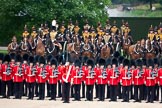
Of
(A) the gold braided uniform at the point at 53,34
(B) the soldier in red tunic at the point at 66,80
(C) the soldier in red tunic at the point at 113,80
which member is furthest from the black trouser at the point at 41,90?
(A) the gold braided uniform at the point at 53,34

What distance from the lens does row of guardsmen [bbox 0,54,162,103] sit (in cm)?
2045

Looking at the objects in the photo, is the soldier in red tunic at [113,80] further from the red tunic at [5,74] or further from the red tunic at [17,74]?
the red tunic at [5,74]

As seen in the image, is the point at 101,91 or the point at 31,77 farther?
the point at 31,77

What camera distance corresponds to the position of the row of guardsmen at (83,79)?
67.1 feet

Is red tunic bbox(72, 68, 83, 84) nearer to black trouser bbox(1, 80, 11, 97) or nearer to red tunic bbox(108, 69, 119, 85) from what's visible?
red tunic bbox(108, 69, 119, 85)

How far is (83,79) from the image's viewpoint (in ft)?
68.1

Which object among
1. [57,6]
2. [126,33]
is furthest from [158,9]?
[126,33]

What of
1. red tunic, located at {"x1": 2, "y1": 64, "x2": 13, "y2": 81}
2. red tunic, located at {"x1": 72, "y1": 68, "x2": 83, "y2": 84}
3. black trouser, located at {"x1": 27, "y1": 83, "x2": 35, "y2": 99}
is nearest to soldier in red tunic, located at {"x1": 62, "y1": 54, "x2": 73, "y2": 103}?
red tunic, located at {"x1": 72, "y1": 68, "x2": 83, "y2": 84}

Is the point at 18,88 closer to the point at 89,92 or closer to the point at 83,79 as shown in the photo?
the point at 83,79

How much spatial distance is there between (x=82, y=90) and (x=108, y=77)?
3.77 feet

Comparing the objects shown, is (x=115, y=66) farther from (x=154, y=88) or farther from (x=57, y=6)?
(x=57, y=6)

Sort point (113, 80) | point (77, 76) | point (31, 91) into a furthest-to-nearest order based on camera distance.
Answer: point (31, 91) → point (113, 80) → point (77, 76)

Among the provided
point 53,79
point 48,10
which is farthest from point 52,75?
point 48,10

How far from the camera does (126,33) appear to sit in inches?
1155
